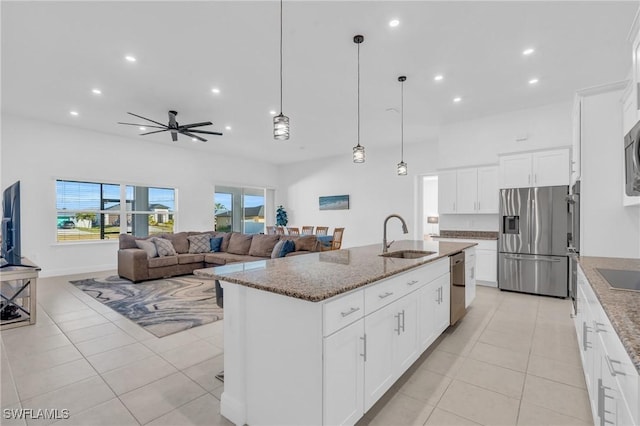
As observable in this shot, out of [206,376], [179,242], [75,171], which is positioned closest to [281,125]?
[206,376]

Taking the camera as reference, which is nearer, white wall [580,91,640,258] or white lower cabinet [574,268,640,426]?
white lower cabinet [574,268,640,426]

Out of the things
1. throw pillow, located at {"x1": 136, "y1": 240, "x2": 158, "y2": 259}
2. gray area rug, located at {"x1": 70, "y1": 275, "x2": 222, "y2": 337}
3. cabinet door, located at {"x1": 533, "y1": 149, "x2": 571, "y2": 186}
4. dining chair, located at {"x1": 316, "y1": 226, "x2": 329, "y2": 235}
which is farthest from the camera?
dining chair, located at {"x1": 316, "y1": 226, "x2": 329, "y2": 235}

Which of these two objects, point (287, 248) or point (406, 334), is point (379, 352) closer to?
point (406, 334)

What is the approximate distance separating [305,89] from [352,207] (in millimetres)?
4863

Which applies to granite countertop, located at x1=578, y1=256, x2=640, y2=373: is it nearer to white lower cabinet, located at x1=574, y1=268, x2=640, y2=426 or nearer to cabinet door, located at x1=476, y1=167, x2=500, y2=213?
white lower cabinet, located at x1=574, y1=268, x2=640, y2=426

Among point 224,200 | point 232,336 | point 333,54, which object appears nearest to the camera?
point 232,336

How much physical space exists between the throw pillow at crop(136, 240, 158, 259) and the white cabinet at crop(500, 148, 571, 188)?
6130 millimetres

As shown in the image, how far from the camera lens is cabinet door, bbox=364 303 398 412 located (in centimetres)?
167

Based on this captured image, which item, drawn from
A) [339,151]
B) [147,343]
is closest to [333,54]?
[147,343]

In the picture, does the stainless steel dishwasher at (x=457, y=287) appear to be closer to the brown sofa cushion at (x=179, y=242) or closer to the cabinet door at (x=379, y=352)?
the cabinet door at (x=379, y=352)

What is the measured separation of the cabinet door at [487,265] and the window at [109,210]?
7.02 meters

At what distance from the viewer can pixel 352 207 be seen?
8.83 metres

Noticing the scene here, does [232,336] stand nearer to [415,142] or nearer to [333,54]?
[333,54]

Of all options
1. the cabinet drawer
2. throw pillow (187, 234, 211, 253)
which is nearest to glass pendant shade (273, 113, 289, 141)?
the cabinet drawer
